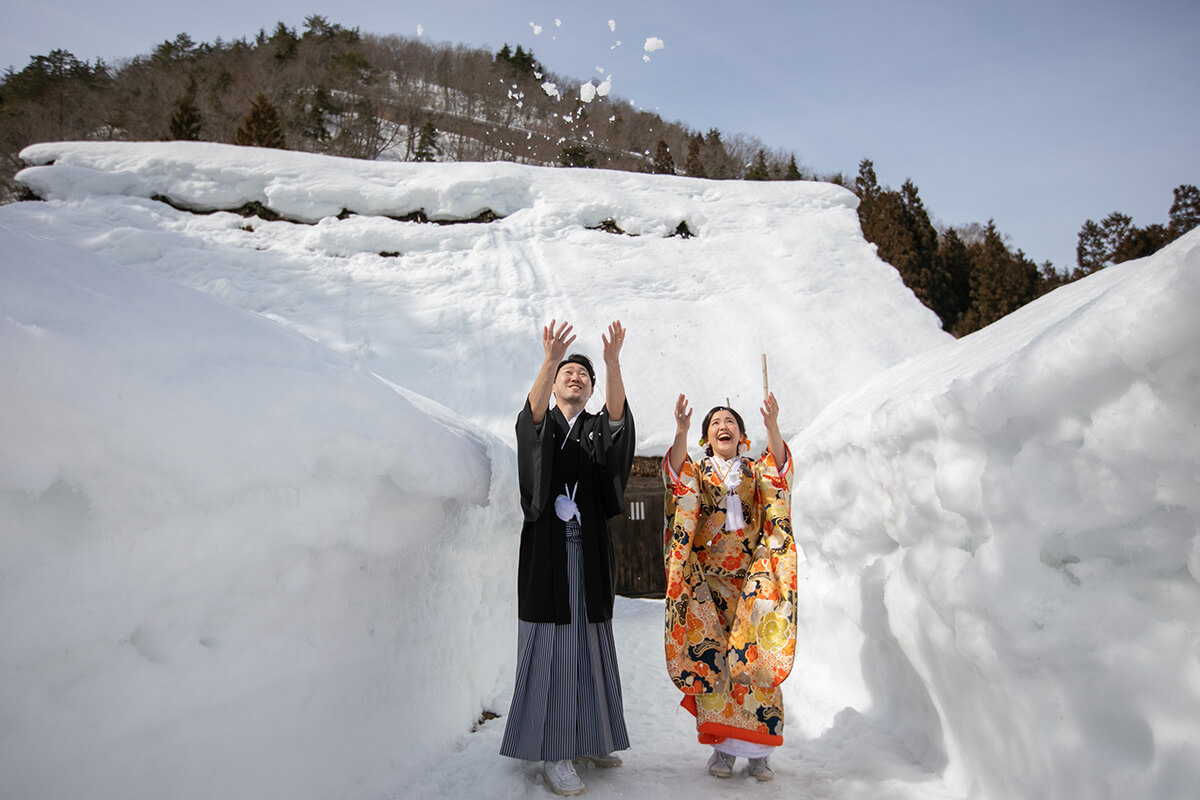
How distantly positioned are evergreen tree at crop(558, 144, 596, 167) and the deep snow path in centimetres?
1801

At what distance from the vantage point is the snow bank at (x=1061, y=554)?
5.32 feet

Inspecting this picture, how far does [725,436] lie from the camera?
307 cm

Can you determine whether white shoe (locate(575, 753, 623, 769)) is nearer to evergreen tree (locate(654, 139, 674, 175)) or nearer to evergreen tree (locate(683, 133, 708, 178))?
evergreen tree (locate(654, 139, 674, 175))

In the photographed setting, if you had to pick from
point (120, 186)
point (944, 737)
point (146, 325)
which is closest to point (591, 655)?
point (944, 737)

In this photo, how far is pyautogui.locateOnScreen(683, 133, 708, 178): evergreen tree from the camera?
22.1 m

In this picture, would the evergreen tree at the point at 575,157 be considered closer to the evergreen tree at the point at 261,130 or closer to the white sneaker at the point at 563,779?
the evergreen tree at the point at 261,130

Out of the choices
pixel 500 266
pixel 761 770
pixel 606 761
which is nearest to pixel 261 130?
pixel 500 266

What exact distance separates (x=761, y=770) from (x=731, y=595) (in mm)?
671

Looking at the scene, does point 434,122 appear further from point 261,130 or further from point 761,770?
point 761,770

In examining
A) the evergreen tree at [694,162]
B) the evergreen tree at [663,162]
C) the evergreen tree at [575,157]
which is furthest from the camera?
the evergreen tree at [694,162]

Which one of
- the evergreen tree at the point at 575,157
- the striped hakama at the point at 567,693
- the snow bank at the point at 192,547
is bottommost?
the striped hakama at the point at 567,693

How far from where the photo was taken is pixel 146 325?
198 cm

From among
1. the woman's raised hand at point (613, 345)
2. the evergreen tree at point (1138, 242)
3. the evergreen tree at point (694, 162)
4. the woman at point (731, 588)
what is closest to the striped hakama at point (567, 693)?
the woman at point (731, 588)

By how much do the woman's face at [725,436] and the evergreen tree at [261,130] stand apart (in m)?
14.5
